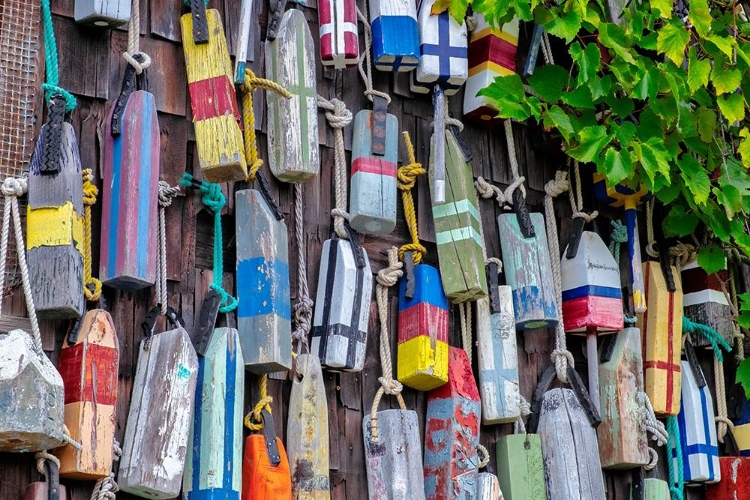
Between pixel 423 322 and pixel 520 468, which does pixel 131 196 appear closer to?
pixel 423 322

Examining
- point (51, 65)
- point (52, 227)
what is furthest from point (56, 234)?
point (51, 65)

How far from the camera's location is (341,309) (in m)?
3.42

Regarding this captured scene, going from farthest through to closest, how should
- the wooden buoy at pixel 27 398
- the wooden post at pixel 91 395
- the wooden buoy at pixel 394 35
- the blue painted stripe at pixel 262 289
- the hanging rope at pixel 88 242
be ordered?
the wooden buoy at pixel 394 35, the blue painted stripe at pixel 262 289, the hanging rope at pixel 88 242, the wooden post at pixel 91 395, the wooden buoy at pixel 27 398

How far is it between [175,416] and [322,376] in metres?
0.50

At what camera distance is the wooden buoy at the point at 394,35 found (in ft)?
12.3

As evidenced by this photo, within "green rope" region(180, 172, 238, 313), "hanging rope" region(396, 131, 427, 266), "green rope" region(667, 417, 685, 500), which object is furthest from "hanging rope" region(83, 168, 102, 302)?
"green rope" region(667, 417, 685, 500)

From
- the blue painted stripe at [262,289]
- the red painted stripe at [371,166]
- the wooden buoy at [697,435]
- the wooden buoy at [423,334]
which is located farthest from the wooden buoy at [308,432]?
the wooden buoy at [697,435]

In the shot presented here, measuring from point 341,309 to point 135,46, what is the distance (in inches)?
33.4

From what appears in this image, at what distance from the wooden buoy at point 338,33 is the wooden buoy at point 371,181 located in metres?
0.16

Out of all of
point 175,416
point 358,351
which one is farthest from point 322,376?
point 175,416

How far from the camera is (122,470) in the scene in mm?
2979

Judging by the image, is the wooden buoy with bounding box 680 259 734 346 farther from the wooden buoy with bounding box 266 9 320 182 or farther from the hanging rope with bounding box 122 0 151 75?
the hanging rope with bounding box 122 0 151 75

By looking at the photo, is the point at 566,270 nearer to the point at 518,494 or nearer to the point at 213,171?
the point at 518,494

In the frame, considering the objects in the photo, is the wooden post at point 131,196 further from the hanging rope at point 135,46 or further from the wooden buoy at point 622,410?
the wooden buoy at point 622,410
